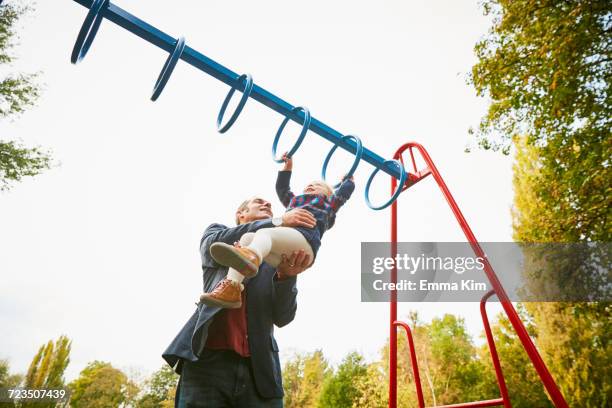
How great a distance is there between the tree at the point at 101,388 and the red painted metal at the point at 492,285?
77.8ft

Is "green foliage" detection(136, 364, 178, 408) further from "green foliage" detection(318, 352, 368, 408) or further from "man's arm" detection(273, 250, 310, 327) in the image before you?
"man's arm" detection(273, 250, 310, 327)

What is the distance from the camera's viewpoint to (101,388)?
932 inches

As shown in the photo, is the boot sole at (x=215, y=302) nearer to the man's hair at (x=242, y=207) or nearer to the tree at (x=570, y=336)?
the man's hair at (x=242, y=207)

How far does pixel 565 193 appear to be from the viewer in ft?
17.6

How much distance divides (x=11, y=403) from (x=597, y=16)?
996 inches

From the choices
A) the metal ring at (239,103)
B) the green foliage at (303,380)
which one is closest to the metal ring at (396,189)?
the metal ring at (239,103)

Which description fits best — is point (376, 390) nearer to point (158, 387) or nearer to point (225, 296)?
point (158, 387)

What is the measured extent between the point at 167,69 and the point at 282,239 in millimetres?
972

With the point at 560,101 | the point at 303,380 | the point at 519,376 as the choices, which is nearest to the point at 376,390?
the point at 303,380

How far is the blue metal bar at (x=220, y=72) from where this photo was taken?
5.59 feet

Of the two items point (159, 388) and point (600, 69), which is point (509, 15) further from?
point (159, 388)

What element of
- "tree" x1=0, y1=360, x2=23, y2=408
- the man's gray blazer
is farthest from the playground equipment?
"tree" x1=0, y1=360, x2=23, y2=408

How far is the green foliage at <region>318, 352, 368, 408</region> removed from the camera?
1875 cm

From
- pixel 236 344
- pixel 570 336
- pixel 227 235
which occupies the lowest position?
pixel 236 344
